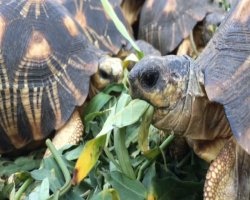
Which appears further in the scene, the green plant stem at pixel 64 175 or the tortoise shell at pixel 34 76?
the tortoise shell at pixel 34 76

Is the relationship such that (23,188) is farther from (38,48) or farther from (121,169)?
(38,48)

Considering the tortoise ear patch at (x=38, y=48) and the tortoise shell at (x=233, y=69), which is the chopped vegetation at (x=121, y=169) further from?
the tortoise ear patch at (x=38, y=48)

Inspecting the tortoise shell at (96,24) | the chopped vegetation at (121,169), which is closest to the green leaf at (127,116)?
the chopped vegetation at (121,169)

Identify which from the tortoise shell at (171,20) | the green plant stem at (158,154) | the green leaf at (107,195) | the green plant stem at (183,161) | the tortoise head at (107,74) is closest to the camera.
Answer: the green leaf at (107,195)

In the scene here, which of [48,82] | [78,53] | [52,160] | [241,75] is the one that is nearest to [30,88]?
[48,82]

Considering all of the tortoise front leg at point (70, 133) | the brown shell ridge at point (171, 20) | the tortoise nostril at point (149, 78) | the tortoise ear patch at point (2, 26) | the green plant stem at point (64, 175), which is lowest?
the brown shell ridge at point (171, 20)

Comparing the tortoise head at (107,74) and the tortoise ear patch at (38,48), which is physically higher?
the tortoise ear patch at (38,48)

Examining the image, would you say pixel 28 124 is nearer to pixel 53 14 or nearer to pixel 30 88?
pixel 30 88
